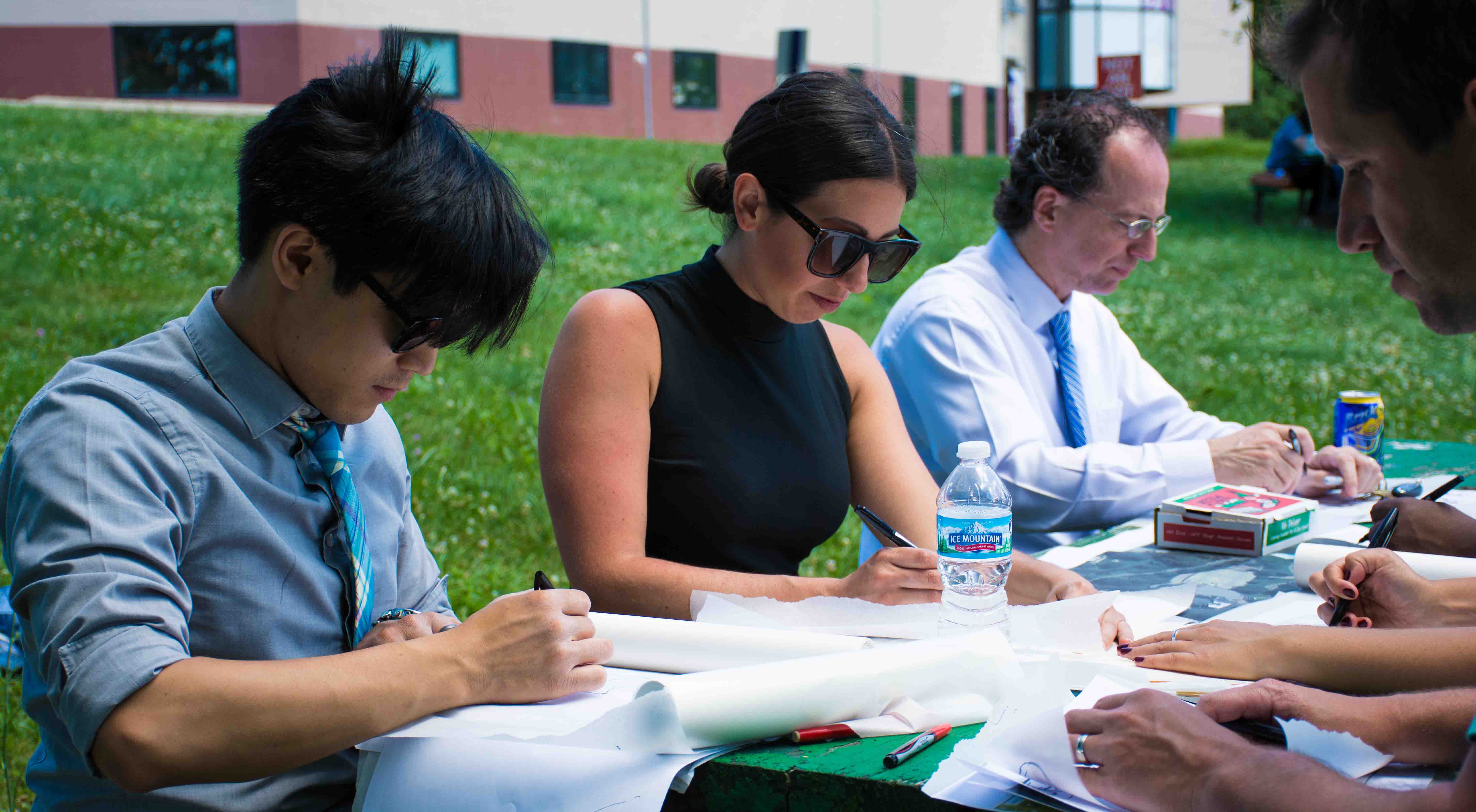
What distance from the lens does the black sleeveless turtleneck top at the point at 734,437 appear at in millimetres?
2520

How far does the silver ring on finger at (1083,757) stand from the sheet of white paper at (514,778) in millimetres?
470

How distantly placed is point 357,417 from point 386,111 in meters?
0.47

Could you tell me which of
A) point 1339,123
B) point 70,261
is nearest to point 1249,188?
point 70,261

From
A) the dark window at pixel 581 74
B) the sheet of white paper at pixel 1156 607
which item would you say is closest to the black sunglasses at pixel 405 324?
the sheet of white paper at pixel 1156 607

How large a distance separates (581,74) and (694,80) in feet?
7.35

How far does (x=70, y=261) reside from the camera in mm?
8039

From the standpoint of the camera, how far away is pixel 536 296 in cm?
858

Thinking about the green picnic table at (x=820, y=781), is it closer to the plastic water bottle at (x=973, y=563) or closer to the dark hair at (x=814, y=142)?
the plastic water bottle at (x=973, y=563)

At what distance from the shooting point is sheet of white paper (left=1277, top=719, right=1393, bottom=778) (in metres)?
1.46

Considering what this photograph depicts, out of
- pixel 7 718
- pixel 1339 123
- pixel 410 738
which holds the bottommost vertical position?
pixel 7 718

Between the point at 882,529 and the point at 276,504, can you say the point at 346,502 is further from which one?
the point at 882,529

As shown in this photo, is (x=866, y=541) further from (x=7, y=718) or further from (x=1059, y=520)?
(x=7, y=718)

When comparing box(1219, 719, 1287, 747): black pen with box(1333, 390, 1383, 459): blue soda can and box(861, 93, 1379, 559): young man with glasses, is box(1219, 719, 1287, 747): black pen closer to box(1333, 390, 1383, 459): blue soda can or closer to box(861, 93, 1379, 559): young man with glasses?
box(861, 93, 1379, 559): young man with glasses

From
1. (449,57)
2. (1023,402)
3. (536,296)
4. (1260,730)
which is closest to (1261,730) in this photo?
(1260,730)
